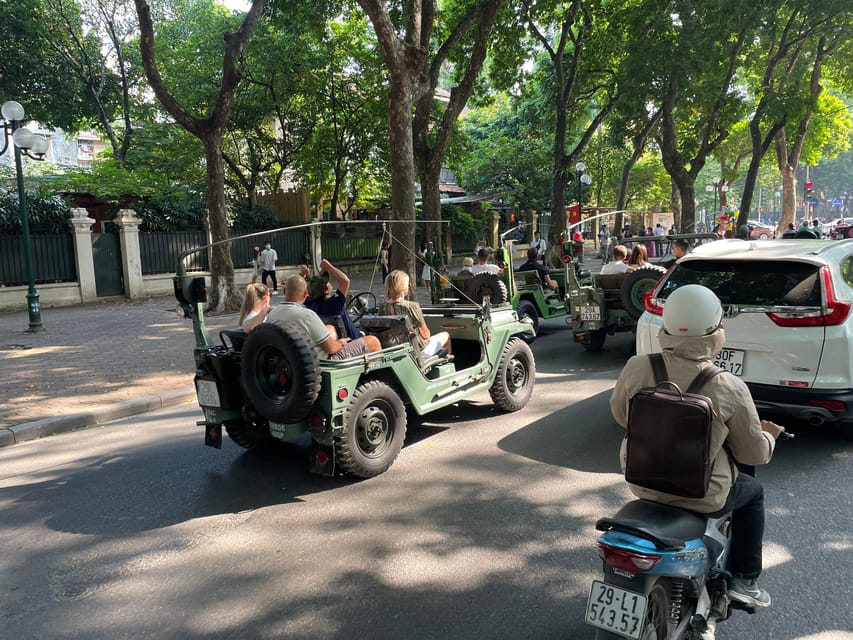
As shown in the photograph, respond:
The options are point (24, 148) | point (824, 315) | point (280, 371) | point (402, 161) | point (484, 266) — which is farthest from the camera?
point (24, 148)

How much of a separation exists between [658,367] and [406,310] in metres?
3.58

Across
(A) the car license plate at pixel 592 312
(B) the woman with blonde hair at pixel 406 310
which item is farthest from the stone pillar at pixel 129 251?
(B) the woman with blonde hair at pixel 406 310

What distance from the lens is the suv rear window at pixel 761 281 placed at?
519 cm

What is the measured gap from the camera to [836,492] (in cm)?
451

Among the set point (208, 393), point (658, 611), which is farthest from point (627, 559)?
point (208, 393)

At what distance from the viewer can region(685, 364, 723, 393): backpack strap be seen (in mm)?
2562

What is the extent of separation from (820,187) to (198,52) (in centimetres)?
8929

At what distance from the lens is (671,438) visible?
2.46 metres

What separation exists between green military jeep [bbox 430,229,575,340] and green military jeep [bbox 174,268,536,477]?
282 centimetres

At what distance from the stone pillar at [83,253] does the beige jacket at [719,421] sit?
732 inches

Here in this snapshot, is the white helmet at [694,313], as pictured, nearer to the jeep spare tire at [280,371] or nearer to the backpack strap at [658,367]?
the backpack strap at [658,367]

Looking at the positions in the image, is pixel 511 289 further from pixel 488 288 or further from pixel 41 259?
pixel 41 259

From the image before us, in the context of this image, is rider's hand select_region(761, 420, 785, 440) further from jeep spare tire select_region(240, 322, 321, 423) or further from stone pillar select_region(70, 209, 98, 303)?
stone pillar select_region(70, 209, 98, 303)

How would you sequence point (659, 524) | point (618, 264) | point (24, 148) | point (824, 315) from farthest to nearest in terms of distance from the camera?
point (24, 148), point (618, 264), point (824, 315), point (659, 524)
